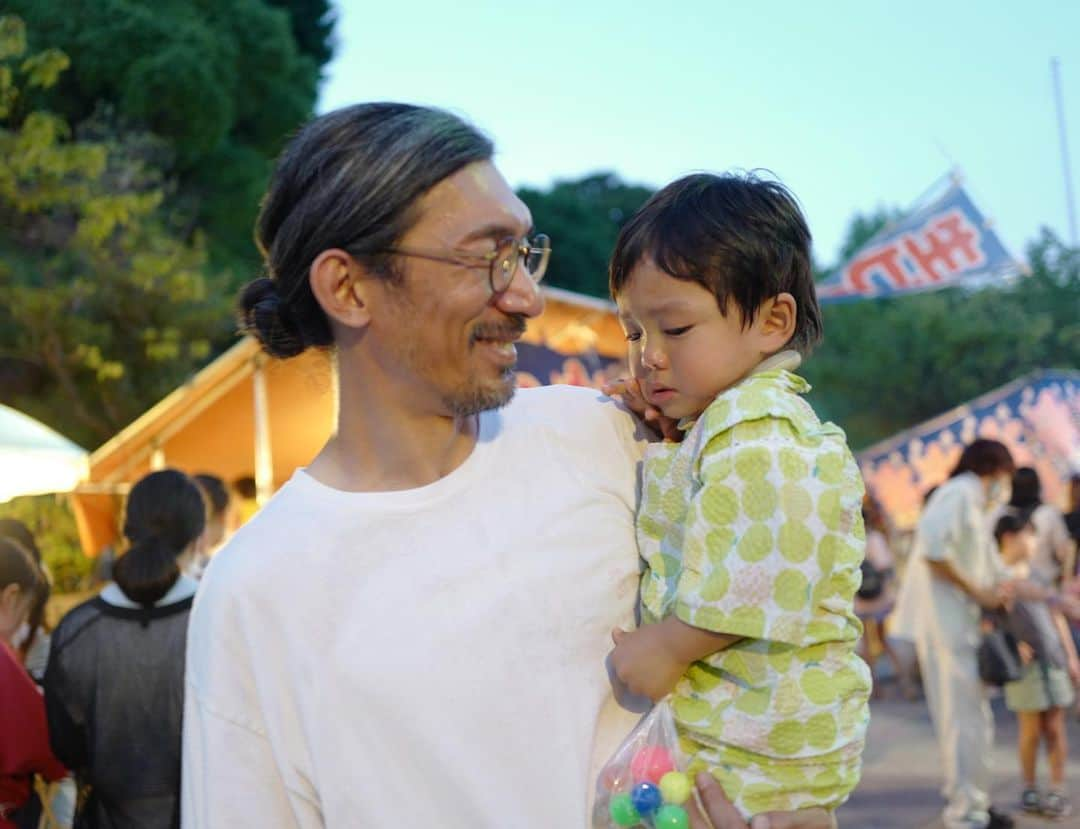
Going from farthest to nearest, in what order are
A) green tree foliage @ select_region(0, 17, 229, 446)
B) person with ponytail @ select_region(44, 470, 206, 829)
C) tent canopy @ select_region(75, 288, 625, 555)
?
green tree foliage @ select_region(0, 17, 229, 446)
tent canopy @ select_region(75, 288, 625, 555)
person with ponytail @ select_region(44, 470, 206, 829)

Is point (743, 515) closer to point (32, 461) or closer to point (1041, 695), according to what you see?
point (1041, 695)

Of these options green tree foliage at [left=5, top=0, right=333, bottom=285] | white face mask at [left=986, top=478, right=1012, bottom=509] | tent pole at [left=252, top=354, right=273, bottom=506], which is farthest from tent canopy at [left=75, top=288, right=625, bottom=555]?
green tree foliage at [left=5, top=0, right=333, bottom=285]

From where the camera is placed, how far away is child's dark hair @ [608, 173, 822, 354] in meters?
2.22

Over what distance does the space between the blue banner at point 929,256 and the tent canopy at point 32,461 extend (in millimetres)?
7848

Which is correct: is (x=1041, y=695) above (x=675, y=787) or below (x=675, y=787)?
below

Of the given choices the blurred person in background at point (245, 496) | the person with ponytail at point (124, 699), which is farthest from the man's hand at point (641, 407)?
the blurred person in background at point (245, 496)

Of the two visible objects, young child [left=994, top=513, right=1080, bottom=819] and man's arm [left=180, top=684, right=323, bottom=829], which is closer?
man's arm [left=180, top=684, right=323, bottom=829]

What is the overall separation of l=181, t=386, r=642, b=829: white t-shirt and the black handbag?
20.1 feet

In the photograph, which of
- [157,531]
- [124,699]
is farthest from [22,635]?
[124,699]

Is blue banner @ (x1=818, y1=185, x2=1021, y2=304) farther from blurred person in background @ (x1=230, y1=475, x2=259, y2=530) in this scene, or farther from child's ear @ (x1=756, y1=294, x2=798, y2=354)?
child's ear @ (x1=756, y1=294, x2=798, y2=354)

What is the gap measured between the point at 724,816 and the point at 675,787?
0.09 meters

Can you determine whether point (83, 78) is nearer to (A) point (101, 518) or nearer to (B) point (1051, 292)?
(A) point (101, 518)

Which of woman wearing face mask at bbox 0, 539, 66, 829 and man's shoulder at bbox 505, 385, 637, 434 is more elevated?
man's shoulder at bbox 505, 385, 637, 434

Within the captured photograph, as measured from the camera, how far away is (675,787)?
6.71ft
